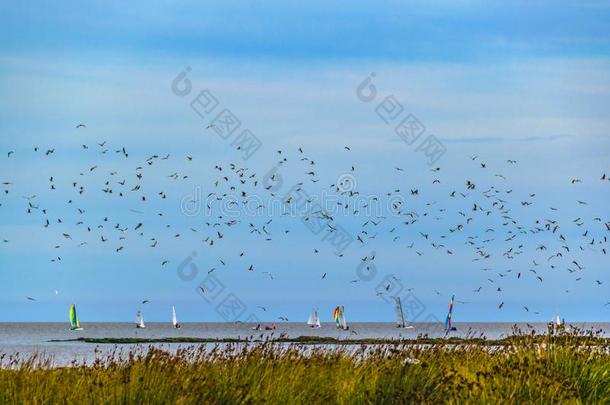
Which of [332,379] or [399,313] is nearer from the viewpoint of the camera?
[332,379]

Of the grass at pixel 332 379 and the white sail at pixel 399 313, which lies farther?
the white sail at pixel 399 313

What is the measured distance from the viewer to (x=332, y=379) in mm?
19297

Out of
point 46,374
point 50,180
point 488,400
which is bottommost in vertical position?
point 488,400

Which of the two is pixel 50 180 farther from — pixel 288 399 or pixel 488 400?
pixel 488 400

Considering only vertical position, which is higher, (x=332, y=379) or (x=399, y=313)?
(x=399, y=313)

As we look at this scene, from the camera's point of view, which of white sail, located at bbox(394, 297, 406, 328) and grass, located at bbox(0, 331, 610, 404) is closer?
grass, located at bbox(0, 331, 610, 404)

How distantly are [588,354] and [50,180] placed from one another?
2165 cm

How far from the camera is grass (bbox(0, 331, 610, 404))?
54.2 ft

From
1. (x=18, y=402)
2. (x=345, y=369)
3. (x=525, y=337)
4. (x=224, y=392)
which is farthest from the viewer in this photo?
(x=525, y=337)

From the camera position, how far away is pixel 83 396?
1633 centimetres

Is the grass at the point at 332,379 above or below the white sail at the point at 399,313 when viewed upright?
below

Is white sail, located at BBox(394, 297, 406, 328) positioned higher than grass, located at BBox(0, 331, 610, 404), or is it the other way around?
white sail, located at BBox(394, 297, 406, 328)

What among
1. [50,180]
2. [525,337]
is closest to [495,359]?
[525,337]

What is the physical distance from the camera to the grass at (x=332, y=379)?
16516mm
